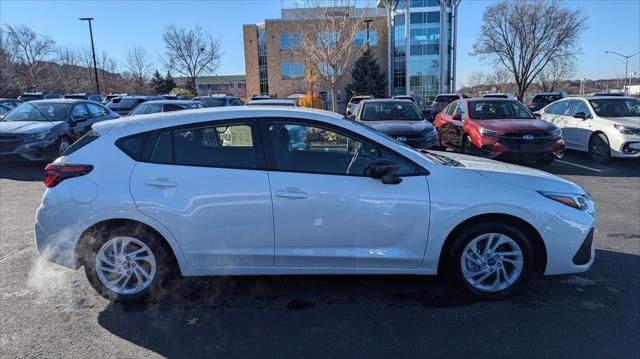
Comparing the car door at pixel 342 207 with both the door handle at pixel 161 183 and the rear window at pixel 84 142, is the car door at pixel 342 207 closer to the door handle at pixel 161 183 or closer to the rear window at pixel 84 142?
the door handle at pixel 161 183

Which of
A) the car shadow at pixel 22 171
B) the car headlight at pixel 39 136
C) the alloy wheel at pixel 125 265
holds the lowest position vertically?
the car shadow at pixel 22 171

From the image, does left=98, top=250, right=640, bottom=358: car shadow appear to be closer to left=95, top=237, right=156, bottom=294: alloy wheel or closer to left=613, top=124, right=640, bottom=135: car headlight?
left=95, top=237, right=156, bottom=294: alloy wheel

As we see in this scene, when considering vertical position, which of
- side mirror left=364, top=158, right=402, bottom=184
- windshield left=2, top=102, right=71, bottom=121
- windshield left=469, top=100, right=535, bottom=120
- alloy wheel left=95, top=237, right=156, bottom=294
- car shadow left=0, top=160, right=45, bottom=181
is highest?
windshield left=2, top=102, right=71, bottom=121

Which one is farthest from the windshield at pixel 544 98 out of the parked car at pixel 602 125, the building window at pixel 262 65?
the building window at pixel 262 65

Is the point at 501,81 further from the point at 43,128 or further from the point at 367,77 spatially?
the point at 43,128

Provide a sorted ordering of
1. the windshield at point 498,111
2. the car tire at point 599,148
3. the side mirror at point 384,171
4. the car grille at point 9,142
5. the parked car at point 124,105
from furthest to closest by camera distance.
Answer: the parked car at point 124,105
the windshield at point 498,111
the car tire at point 599,148
the car grille at point 9,142
the side mirror at point 384,171

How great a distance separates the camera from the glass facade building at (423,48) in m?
48.5

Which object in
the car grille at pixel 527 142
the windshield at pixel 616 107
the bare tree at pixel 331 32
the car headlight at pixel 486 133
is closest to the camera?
the car grille at pixel 527 142

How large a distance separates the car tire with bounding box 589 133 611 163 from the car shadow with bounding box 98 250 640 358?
743 cm

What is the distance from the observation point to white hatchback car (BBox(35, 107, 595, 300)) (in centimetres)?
354

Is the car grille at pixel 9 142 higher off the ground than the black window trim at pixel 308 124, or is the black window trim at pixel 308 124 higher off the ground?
the black window trim at pixel 308 124

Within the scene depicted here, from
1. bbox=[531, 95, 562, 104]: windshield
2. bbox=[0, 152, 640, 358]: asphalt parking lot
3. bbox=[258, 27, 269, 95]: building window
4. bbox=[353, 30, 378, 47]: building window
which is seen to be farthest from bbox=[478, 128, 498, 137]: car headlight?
bbox=[258, 27, 269, 95]: building window

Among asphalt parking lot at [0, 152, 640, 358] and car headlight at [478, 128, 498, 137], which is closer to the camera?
asphalt parking lot at [0, 152, 640, 358]

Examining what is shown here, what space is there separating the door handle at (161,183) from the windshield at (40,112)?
9.21 meters
